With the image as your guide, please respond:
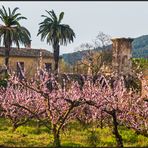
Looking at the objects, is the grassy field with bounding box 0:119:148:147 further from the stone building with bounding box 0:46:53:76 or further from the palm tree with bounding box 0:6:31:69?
the stone building with bounding box 0:46:53:76

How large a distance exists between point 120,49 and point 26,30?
12.2 m

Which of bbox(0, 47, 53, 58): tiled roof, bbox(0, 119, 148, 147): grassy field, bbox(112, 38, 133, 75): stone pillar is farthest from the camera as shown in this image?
bbox(0, 47, 53, 58): tiled roof

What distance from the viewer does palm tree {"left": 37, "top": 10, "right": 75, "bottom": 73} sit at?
46531 millimetres

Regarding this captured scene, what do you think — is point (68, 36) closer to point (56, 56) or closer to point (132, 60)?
point (56, 56)

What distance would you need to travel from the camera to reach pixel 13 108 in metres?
23.9

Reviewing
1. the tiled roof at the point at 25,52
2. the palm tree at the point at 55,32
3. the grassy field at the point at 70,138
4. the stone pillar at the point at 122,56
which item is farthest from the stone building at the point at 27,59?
the grassy field at the point at 70,138

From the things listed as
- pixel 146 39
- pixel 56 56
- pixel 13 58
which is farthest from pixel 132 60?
pixel 146 39

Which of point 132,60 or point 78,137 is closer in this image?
point 78,137

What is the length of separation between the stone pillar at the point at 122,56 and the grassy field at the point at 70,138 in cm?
1403

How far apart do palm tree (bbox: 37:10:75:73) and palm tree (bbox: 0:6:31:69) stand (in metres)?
2.18

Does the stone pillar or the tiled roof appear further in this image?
the tiled roof

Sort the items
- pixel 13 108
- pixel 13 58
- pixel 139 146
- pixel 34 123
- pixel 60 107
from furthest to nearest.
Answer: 1. pixel 13 58
2. pixel 34 123
3. pixel 13 108
4. pixel 60 107
5. pixel 139 146

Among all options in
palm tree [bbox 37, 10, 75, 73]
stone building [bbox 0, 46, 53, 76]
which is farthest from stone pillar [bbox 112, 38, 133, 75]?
stone building [bbox 0, 46, 53, 76]

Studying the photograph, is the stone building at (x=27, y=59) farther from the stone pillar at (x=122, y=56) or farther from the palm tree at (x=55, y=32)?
the stone pillar at (x=122, y=56)
